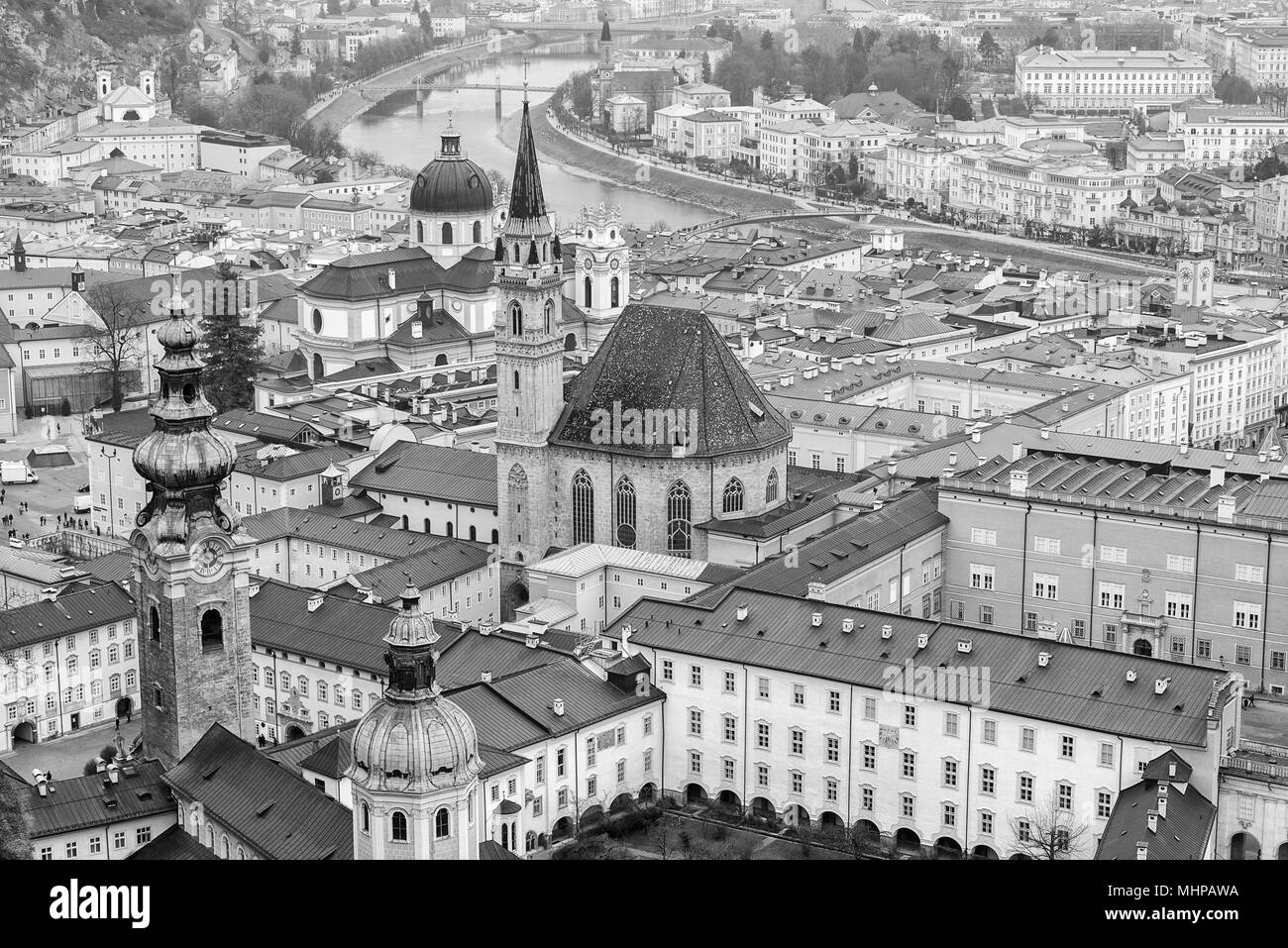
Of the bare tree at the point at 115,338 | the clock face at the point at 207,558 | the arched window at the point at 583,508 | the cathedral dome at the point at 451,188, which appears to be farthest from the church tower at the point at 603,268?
the clock face at the point at 207,558

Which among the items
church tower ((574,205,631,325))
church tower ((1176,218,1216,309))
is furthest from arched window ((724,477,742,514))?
church tower ((1176,218,1216,309))

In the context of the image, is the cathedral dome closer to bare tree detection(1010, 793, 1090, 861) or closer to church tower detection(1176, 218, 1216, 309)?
church tower detection(1176, 218, 1216, 309)

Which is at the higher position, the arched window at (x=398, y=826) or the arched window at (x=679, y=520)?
the arched window at (x=398, y=826)

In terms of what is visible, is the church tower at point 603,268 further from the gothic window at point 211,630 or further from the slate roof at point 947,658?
the gothic window at point 211,630

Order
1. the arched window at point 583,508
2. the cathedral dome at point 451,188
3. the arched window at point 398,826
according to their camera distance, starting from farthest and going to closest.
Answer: the cathedral dome at point 451,188 → the arched window at point 583,508 → the arched window at point 398,826

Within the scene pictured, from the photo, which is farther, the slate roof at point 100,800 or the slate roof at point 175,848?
the slate roof at point 100,800

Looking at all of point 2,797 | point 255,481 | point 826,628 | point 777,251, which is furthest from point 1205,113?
point 2,797
